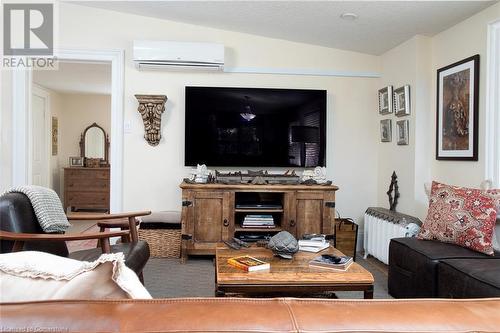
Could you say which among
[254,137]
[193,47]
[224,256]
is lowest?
[224,256]

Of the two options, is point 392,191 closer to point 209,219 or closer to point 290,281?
point 209,219

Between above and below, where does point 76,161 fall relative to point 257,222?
above

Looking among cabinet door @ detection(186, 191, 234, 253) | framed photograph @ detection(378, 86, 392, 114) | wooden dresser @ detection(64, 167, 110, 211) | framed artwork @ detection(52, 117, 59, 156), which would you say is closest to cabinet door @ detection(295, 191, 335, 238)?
cabinet door @ detection(186, 191, 234, 253)

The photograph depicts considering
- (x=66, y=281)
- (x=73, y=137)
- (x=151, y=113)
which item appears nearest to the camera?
(x=66, y=281)

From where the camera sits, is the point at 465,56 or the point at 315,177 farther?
the point at 315,177

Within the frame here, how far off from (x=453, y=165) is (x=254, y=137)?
1900 millimetres

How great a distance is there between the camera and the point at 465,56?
3.12m

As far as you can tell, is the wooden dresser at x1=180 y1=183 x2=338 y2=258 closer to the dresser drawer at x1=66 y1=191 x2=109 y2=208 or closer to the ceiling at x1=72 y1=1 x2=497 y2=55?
the ceiling at x1=72 y1=1 x2=497 y2=55

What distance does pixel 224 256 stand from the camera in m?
2.31

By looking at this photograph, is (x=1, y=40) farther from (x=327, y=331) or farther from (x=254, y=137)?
(x=327, y=331)

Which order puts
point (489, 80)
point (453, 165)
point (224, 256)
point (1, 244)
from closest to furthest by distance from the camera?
point (1, 244), point (224, 256), point (489, 80), point (453, 165)

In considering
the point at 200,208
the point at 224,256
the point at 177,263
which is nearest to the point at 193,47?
the point at 200,208

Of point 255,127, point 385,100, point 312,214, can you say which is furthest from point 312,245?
point 385,100

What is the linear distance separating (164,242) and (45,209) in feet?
5.13
